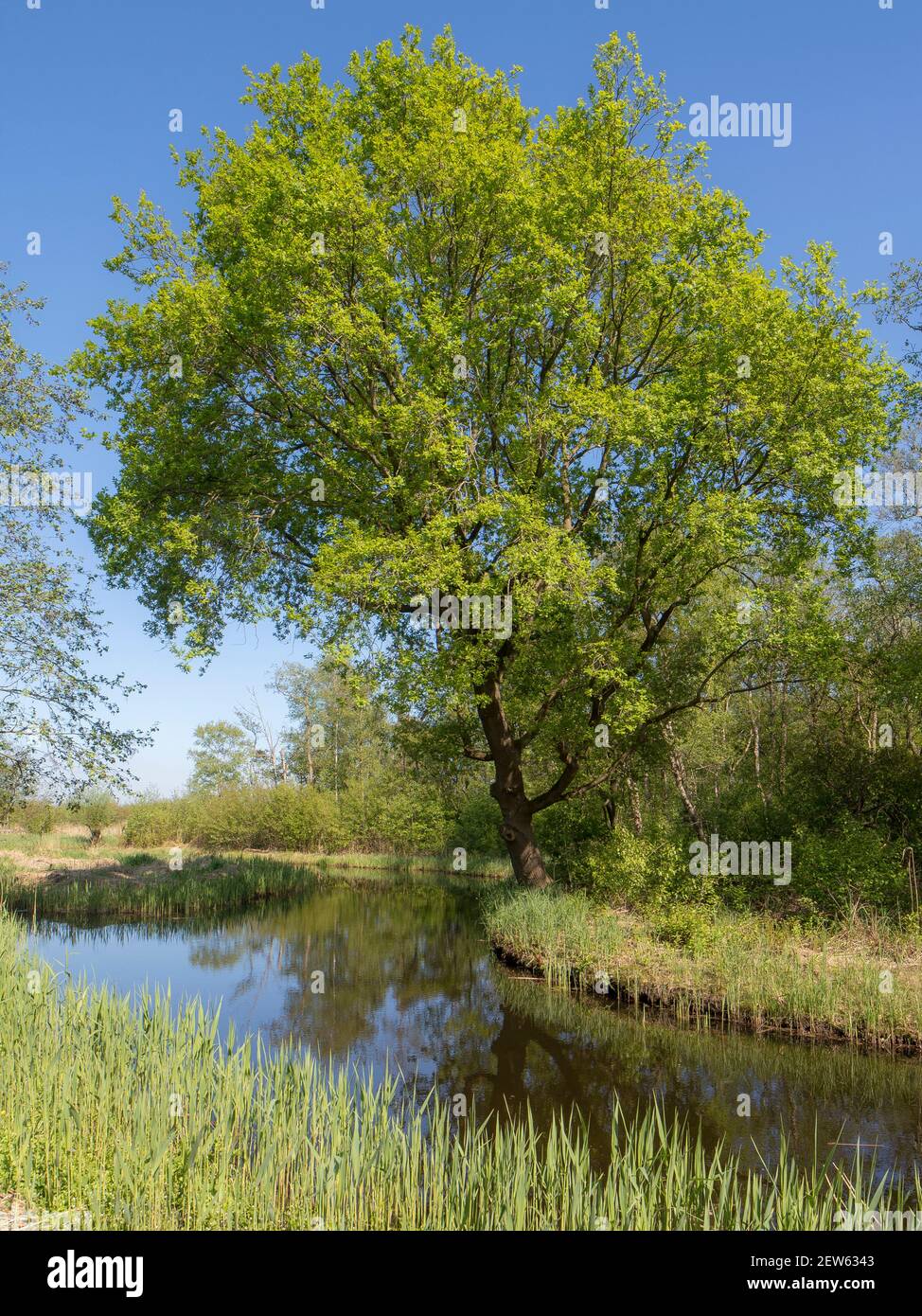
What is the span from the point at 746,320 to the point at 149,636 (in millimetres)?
16410

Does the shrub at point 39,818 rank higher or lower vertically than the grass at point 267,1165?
lower

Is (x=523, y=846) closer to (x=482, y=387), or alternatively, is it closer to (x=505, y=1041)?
(x=505, y=1041)

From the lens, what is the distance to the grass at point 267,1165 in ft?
16.4

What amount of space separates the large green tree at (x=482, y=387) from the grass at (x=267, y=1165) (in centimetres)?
952

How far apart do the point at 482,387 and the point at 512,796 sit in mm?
10146

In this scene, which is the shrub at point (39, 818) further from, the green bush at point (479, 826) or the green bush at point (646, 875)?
the green bush at point (646, 875)

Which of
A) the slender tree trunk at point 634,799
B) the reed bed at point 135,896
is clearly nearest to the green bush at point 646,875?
the slender tree trunk at point 634,799

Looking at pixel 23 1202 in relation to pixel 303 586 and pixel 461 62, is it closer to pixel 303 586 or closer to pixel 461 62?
pixel 303 586

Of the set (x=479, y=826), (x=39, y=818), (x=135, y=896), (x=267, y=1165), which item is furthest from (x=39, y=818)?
(x=267, y=1165)

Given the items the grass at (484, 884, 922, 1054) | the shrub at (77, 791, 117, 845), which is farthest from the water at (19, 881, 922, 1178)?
the shrub at (77, 791, 117, 845)

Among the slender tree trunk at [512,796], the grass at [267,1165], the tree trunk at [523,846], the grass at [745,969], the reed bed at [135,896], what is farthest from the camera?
the reed bed at [135,896]

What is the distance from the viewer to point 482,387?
1869cm

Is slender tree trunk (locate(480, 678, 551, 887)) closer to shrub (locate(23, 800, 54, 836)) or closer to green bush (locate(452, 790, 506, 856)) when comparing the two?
green bush (locate(452, 790, 506, 856))

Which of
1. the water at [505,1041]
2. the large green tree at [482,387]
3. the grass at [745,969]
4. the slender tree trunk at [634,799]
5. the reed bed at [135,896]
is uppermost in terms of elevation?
the large green tree at [482,387]
